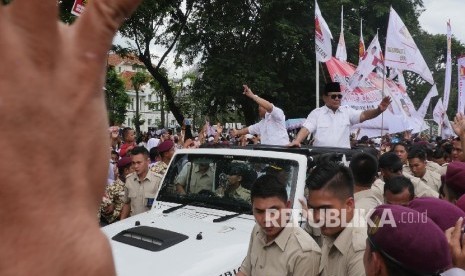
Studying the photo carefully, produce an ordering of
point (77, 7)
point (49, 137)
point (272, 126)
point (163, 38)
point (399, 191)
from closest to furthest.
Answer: point (49, 137)
point (399, 191)
point (77, 7)
point (272, 126)
point (163, 38)

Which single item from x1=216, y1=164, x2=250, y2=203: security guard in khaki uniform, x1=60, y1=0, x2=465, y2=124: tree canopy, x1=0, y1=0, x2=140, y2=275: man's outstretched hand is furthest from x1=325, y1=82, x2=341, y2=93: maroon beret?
x1=60, y1=0, x2=465, y2=124: tree canopy

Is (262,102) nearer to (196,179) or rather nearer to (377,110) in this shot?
(377,110)

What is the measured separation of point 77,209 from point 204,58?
22.5m

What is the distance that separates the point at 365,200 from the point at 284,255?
113 centimetres

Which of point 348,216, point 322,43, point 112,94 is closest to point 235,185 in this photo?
point 348,216

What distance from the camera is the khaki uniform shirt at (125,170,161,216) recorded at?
17.1 feet

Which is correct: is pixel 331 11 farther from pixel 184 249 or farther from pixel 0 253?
pixel 0 253

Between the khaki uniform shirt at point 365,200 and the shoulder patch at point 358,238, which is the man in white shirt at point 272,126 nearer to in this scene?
the khaki uniform shirt at point 365,200

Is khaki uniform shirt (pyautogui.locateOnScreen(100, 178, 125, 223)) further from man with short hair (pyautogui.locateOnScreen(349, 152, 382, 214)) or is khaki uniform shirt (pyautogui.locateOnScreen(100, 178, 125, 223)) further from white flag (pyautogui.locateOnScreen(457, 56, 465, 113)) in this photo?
white flag (pyautogui.locateOnScreen(457, 56, 465, 113))

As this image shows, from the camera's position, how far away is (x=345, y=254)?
2.54 metres

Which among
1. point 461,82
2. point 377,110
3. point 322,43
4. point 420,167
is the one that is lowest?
point 420,167

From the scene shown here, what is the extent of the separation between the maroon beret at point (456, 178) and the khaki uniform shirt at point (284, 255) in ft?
4.47

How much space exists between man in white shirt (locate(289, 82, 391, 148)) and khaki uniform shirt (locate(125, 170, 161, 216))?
1727mm

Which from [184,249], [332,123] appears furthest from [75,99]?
[332,123]
